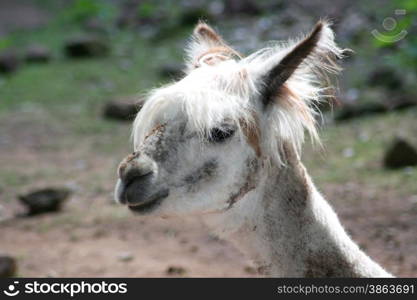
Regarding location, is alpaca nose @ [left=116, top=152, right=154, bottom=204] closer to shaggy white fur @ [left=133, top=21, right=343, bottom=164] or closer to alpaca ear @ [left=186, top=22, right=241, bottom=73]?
shaggy white fur @ [left=133, top=21, right=343, bottom=164]

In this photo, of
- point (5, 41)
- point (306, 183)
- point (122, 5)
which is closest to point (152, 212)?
point (306, 183)

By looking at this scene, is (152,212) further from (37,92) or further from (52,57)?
(52,57)

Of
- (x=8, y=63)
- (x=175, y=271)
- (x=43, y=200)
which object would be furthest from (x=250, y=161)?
(x=8, y=63)

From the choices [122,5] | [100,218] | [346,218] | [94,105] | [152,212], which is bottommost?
[152,212]

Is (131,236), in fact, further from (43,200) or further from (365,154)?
(365,154)

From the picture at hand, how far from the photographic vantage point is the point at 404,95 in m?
9.53

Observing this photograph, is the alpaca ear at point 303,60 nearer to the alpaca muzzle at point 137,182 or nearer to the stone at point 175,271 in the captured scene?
the alpaca muzzle at point 137,182

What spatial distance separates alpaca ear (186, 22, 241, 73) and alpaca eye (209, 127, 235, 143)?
0.49m

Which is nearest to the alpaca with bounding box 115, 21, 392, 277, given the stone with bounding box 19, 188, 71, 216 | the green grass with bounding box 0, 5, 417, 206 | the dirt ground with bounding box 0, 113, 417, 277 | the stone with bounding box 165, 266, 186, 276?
the dirt ground with bounding box 0, 113, 417, 277

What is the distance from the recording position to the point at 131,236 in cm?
659

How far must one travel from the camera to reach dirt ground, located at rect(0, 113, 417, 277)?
5875 mm

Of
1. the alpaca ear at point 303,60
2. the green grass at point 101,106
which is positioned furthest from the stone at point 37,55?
the alpaca ear at point 303,60

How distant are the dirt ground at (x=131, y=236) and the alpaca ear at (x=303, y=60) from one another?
2481 mm

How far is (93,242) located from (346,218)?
6.35 feet
